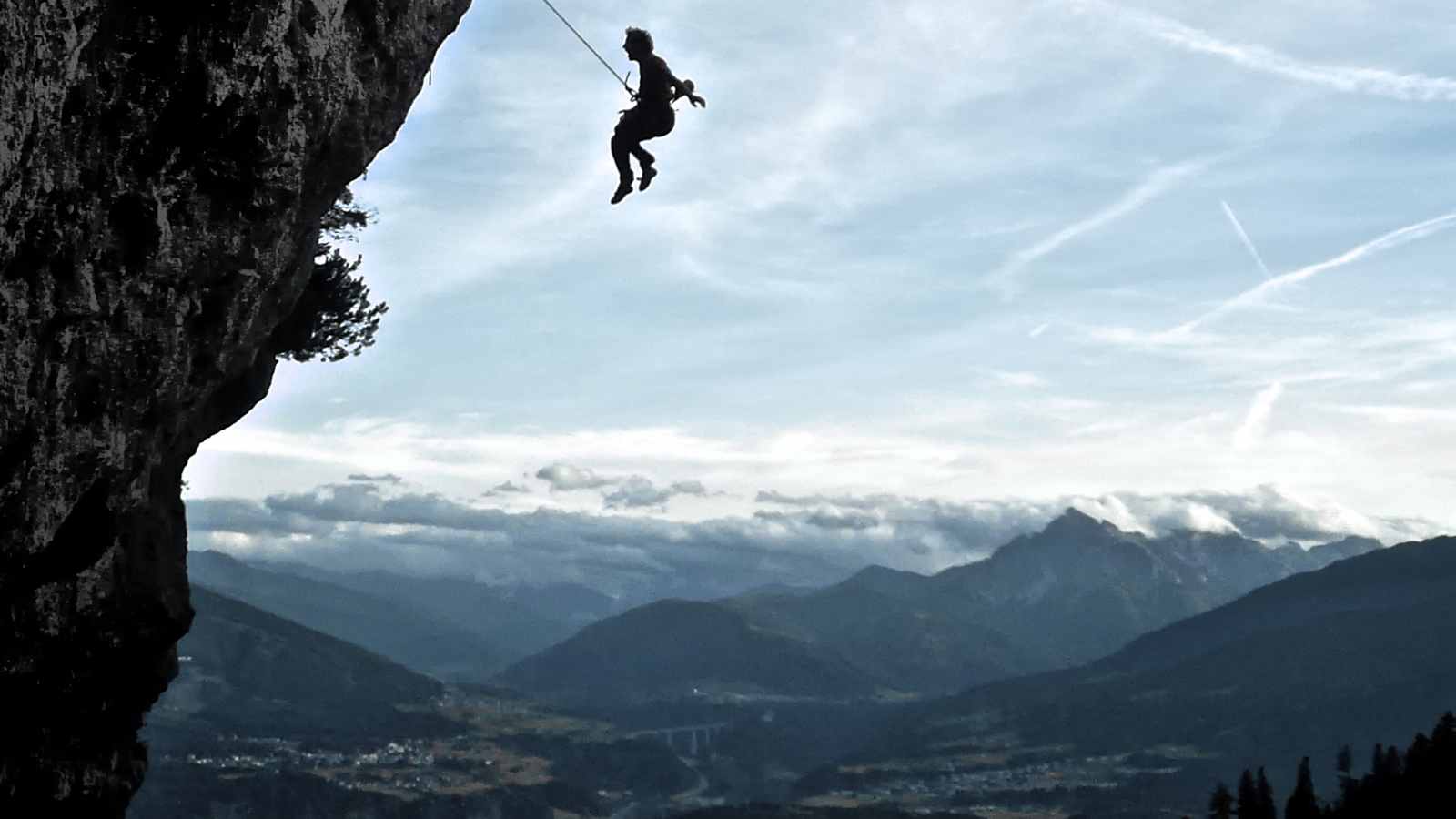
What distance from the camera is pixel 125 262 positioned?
21.3m

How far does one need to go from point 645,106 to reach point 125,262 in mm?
10288

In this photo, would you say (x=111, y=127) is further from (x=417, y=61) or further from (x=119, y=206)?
(x=417, y=61)

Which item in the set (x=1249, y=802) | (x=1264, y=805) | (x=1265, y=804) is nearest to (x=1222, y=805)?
(x=1249, y=802)

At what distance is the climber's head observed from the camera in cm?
2683

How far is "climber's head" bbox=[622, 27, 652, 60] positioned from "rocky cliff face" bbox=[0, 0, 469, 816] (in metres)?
3.80

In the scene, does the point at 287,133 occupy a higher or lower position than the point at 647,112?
lower

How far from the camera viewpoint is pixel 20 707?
77.8 feet

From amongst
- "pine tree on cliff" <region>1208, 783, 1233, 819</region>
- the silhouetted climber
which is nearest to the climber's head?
the silhouetted climber

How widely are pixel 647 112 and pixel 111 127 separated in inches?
405

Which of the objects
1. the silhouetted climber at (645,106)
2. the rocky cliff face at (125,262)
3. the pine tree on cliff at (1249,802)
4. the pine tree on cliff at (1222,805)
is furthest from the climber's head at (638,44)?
the pine tree on cliff at (1249,802)

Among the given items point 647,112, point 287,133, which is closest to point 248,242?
point 287,133

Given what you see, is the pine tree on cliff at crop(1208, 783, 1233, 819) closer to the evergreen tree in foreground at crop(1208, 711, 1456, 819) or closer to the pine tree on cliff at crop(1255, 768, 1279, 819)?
the evergreen tree in foreground at crop(1208, 711, 1456, 819)

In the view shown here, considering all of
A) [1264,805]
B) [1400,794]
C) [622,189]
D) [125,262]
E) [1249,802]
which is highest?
[622,189]

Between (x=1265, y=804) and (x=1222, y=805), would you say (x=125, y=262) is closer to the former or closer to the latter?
(x=1222, y=805)
